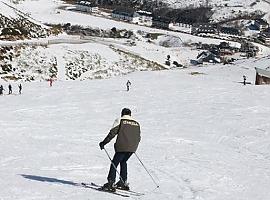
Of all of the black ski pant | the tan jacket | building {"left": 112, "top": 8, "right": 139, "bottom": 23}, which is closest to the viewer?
the tan jacket

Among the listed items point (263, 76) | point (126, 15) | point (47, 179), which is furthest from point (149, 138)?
point (126, 15)

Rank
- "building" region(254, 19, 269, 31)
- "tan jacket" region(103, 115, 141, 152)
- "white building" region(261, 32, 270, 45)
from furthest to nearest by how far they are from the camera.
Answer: "building" region(254, 19, 269, 31)
"white building" region(261, 32, 270, 45)
"tan jacket" region(103, 115, 141, 152)

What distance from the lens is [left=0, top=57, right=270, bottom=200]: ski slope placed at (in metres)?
11.5

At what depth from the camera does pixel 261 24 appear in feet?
522

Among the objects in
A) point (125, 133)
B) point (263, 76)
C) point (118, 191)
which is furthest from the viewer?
point (263, 76)

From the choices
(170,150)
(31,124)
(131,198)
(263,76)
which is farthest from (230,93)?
(131,198)

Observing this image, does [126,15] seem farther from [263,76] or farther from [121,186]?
[121,186]

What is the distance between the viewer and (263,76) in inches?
1966

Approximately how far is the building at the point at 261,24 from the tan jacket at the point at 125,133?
153 m

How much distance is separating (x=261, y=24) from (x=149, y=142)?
14741cm

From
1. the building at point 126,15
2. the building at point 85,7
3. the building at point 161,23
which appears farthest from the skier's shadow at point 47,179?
the building at point 85,7

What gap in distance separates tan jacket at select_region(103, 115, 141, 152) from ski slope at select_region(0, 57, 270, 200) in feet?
3.60

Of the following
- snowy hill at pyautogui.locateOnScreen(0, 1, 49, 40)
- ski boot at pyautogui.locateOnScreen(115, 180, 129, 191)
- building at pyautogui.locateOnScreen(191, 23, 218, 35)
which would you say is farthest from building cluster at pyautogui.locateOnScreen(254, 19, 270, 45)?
ski boot at pyautogui.locateOnScreen(115, 180, 129, 191)

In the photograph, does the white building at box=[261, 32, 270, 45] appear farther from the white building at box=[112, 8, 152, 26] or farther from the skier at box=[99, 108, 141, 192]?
the skier at box=[99, 108, 141, 192]
